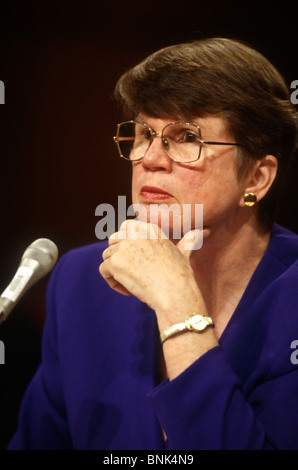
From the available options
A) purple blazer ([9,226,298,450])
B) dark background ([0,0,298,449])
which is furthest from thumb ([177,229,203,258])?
dark background ([0,0,298,449])

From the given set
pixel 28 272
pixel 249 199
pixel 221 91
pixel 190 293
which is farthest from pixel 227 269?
pixel 28 272

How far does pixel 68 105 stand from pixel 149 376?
1100 millimetres

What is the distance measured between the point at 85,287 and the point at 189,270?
0.48 metres

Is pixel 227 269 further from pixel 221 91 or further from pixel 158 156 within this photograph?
pixel 221 91

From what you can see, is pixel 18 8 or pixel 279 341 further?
pixel 18 8

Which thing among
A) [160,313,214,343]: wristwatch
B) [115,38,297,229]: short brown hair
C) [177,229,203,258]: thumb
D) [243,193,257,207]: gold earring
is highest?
[115,38,297,229]: short brown hair

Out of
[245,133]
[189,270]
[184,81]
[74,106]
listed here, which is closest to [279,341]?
[189,270]

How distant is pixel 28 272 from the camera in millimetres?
958

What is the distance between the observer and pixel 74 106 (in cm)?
191

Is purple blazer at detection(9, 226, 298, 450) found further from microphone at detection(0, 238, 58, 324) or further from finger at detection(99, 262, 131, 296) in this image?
microphone at detection(0, 238, 58, 324)

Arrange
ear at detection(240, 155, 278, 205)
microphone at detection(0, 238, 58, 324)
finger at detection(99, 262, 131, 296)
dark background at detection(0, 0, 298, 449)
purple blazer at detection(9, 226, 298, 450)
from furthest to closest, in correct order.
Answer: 1. dark background at detection(0, 0, 298, 449)
2. ear at detection(240, 155, 278, 205)
3. finger at detection(99, 262, 131, 296)
4. purple blazer at detection(9, 226, 298, 450)
5. microphone at detection(0, 238, 58, 324)

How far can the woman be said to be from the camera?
3.79 feet

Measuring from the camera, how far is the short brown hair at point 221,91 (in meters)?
1.31

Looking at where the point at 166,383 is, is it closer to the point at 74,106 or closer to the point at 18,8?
the point at 74,106
